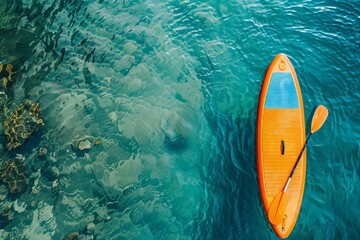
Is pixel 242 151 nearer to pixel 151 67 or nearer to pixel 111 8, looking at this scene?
pixel 151 67

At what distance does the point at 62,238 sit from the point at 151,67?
16.4ft

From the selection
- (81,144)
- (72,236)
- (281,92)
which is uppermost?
(281,92)

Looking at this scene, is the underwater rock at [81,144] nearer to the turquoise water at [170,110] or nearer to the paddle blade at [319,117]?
the turquoise water at [170,110]

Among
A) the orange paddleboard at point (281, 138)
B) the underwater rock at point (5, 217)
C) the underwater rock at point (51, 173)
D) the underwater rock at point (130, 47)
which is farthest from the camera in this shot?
the underwater rock at point (130, 47)

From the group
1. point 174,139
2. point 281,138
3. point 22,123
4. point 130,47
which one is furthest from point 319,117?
point 22,123

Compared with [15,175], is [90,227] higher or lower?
lower

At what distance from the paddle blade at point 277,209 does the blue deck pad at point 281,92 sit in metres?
2.35

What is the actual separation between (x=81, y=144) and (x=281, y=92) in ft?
17.5

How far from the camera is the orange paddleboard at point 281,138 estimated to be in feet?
21.6

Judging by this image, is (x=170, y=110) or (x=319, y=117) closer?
(x=319, y=117)

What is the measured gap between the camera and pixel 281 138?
285 inches

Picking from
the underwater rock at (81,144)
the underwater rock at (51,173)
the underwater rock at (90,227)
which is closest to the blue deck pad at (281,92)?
the underwater rock at (81,144)

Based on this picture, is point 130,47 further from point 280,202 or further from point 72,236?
point 280,202

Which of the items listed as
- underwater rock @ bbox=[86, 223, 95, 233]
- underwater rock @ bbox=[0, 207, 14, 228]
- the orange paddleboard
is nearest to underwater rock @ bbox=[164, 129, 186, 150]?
the orange paddleboard
